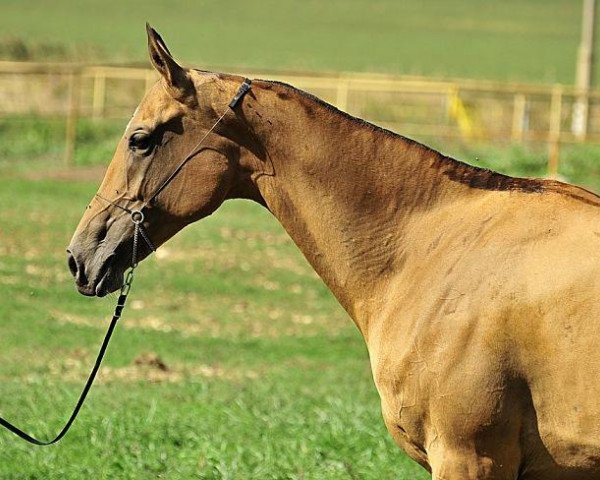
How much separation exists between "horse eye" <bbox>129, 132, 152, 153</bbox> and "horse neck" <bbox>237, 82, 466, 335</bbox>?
38 cm

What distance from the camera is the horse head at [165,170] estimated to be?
14.8 feet

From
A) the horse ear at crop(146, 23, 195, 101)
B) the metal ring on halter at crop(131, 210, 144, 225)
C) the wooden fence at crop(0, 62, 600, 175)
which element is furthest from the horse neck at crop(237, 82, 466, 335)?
the wooden fence at crop(0, 62, 600, 175)

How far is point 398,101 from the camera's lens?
107ft

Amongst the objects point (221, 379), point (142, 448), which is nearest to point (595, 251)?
point (142, 448)

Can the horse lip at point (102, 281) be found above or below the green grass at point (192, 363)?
above

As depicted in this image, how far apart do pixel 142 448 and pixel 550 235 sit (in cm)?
323

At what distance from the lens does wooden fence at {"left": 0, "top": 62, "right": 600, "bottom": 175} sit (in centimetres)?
2209

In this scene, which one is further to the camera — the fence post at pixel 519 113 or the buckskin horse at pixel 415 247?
the fence post at pixel 519 113

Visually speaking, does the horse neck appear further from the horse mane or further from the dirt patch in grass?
the dirt patch in grass

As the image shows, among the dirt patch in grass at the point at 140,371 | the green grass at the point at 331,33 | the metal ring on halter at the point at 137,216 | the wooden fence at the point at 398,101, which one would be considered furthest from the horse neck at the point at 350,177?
the green grass at the point at 331,33

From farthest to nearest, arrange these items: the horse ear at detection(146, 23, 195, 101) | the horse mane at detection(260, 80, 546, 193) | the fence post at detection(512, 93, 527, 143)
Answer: the fence post at detection(512, 93, 527, 143)
the horse mane at detection(260, 80, 546, 193)
the horse ear at detection(146, 23, 195, 101)

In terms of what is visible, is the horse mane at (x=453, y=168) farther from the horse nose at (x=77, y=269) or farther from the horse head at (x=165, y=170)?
the horse nose at (x=77, y=269)

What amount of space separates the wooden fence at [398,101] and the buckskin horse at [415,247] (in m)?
16.7

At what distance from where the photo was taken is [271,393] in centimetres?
867
